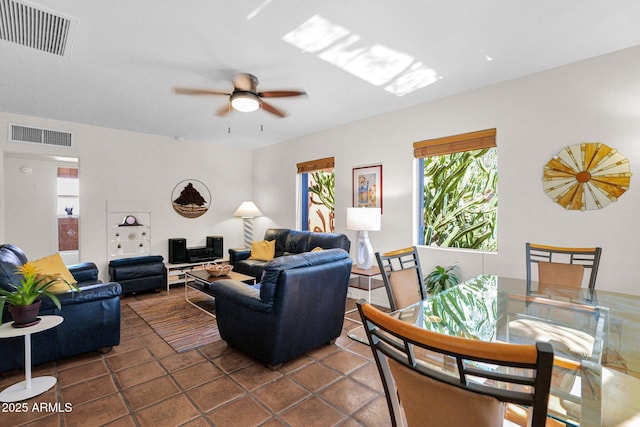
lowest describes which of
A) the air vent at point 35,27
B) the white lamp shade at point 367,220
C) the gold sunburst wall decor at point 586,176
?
the white lamp shade at point 367,220

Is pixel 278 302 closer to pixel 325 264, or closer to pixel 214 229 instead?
pixel 325 264

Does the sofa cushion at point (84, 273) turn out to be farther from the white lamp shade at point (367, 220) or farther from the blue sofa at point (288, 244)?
the white lamp shade at point (367, 220)

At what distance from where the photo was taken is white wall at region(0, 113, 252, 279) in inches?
178

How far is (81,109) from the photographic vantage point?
3881 millimetres

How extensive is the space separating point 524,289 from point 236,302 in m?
2.20

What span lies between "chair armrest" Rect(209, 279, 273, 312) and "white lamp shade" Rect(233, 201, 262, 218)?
123 inches

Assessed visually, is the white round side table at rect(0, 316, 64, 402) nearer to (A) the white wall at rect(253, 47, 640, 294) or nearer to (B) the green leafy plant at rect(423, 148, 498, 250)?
(A) the white wall at rect(253, 47, 640, 294)

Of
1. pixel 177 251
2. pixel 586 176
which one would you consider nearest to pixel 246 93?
pixel 586 176

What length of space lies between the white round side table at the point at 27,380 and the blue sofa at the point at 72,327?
0.68ft

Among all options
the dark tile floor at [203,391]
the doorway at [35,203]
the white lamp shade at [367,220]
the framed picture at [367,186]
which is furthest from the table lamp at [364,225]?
the doorway at [35,203]

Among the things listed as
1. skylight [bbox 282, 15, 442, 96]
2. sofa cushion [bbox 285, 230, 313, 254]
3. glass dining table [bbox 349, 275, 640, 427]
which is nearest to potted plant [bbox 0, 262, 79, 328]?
glass dining table [bbox 349, 275, 640, 427]

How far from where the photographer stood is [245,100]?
2812 mm

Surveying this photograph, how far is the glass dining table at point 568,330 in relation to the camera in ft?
3.01

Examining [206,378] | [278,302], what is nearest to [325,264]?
[278,302]
